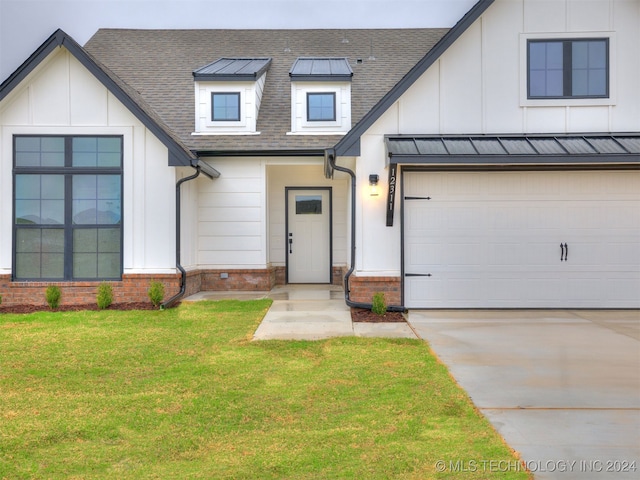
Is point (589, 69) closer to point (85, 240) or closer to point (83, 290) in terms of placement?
point (85, 240)

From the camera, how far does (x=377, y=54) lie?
16016 millimetres

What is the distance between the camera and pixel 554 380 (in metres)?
5.12

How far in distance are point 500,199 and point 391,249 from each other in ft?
7.75

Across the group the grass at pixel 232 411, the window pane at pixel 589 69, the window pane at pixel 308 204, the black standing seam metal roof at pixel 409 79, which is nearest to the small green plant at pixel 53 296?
the grass at pixel 232 411

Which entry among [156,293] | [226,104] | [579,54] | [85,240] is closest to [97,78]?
[85,240]

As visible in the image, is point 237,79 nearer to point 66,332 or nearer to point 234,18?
point 66,332

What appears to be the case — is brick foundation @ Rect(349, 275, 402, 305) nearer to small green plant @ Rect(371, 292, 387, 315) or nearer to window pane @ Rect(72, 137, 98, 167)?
small green plant @ Rect(371, 292, 387, 315)

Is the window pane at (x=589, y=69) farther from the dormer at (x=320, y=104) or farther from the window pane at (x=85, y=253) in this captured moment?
the window pane at (x=85, y=253)

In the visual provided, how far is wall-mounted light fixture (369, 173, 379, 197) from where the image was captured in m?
9.21

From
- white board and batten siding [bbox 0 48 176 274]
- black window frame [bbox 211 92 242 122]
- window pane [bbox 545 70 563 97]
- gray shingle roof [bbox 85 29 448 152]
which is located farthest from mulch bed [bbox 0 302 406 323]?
black window frame [bbox 211 92 242 122]

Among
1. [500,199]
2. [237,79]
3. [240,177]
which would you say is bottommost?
[500,199]

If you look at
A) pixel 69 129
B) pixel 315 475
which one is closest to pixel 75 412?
pixel 315 475

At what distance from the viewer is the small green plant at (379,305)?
29.0 ft

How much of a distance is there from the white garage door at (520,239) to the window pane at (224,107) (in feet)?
19.2
